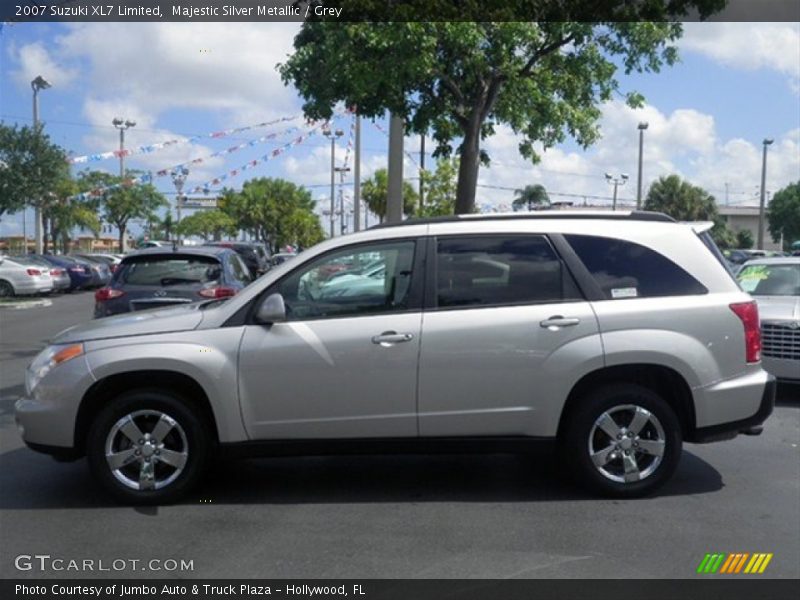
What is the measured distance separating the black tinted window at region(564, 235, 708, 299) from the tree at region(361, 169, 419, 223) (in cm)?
3803

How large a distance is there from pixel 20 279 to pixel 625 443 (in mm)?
24894

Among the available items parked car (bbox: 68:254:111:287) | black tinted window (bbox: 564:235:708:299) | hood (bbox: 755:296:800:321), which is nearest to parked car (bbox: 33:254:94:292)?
parked car (bbox: 68:254:111:287)

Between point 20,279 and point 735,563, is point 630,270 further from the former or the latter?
point 20,279

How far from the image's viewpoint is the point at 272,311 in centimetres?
560

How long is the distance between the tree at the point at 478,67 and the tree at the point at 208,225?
5720cm

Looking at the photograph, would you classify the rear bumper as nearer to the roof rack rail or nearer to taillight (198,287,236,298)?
the roof rack rail

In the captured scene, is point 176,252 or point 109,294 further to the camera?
point 176,252

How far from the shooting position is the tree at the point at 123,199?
56781 millimetres

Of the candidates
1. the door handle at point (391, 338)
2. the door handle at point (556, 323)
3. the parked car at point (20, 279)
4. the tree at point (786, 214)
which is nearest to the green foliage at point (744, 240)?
the tree at point (786, 214)

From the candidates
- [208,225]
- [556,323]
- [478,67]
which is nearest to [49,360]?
[556,323]

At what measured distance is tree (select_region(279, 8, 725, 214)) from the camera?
10.2 m

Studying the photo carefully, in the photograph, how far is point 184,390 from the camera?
5805 millimetres

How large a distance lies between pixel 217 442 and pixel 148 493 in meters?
0.54

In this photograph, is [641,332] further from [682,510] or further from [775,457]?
[775,457]
